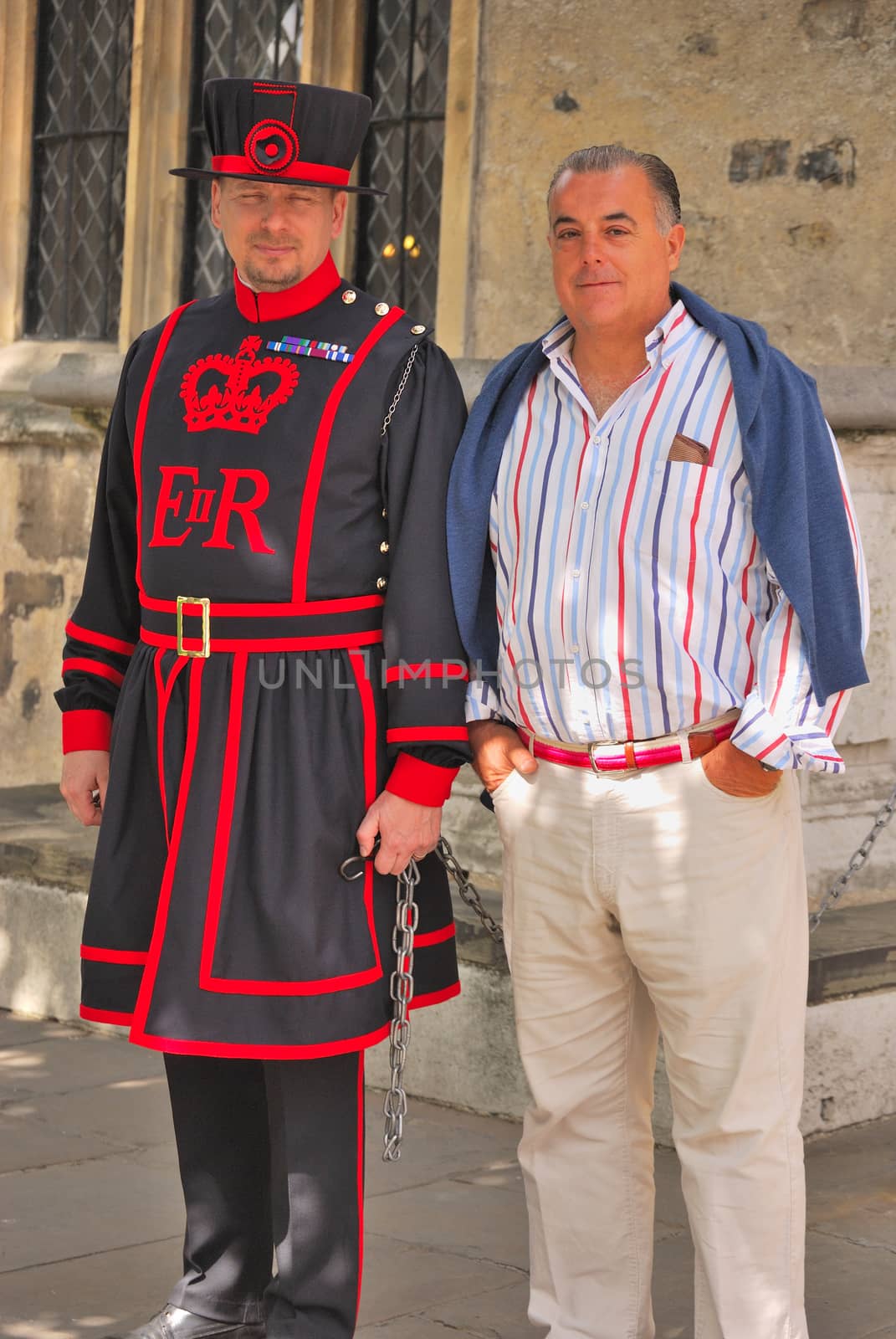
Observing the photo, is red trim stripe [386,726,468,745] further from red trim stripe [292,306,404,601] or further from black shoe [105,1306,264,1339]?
black shoe [105,1306,264,1339]

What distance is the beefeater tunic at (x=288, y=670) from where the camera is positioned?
2957mm

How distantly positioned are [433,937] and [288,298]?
106cm

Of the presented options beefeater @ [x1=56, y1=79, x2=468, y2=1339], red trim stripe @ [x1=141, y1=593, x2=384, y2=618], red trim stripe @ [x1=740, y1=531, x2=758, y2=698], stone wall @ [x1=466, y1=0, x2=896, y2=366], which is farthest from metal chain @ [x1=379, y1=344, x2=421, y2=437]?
stone wall @ [x1=466, y1=0, x2=896, y2=366]

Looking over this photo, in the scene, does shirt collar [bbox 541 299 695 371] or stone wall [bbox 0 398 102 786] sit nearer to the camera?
shirt collar [bbox 541 299 695 371]

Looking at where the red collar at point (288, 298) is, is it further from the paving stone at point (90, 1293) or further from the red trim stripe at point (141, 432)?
the paving stone at point (90, 1293)

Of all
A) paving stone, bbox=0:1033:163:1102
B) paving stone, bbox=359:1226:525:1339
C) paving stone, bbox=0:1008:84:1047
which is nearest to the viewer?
paving stone, bbox=359:1226:525:1339

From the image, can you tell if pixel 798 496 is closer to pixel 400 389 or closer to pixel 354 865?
pixel 400 389

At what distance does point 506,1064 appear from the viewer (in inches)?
182

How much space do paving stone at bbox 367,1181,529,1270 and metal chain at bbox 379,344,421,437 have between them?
1703 mm

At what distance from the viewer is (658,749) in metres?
2.90

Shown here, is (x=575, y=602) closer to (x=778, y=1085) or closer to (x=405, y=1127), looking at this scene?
(x=778, y=1085)

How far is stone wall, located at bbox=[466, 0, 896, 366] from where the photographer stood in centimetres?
508

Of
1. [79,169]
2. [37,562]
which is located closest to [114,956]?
[37,562]

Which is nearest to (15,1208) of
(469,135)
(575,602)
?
(575,602)
